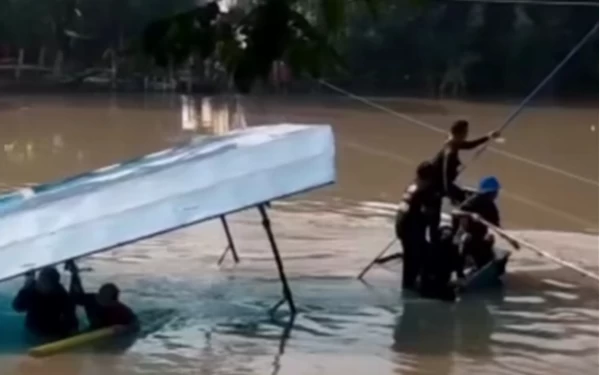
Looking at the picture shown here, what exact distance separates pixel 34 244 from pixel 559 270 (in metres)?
6.12

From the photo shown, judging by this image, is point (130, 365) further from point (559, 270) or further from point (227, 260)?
point (559, 270)

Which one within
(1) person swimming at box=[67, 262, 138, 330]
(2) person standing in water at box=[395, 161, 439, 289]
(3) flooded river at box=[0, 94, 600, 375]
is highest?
(2) person standing in water at box=[395, 161, 439, 289]

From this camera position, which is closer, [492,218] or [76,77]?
[492,218]

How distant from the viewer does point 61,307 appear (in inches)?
411

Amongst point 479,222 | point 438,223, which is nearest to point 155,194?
point 438,223

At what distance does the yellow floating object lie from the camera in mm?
10078

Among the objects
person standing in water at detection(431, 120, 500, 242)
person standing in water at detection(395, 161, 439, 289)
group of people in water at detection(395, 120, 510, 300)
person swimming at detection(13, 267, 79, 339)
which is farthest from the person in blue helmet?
person swimming at detection(13, 267, 79, 339)

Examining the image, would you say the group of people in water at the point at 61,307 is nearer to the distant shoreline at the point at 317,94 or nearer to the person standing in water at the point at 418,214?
the person standing in water at the point at 418,214

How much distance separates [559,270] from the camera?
13.9 m

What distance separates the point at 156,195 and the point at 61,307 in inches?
46.9

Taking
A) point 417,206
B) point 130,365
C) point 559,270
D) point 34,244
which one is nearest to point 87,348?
point 130,365

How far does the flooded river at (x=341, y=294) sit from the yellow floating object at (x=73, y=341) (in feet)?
0.26

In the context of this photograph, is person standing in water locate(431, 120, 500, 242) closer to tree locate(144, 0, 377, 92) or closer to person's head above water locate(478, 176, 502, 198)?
person's head above water locate(478, 176, 502, 198)

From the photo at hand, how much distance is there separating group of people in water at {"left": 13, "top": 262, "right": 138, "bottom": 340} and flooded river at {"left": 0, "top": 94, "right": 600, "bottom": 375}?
185 millimetres
